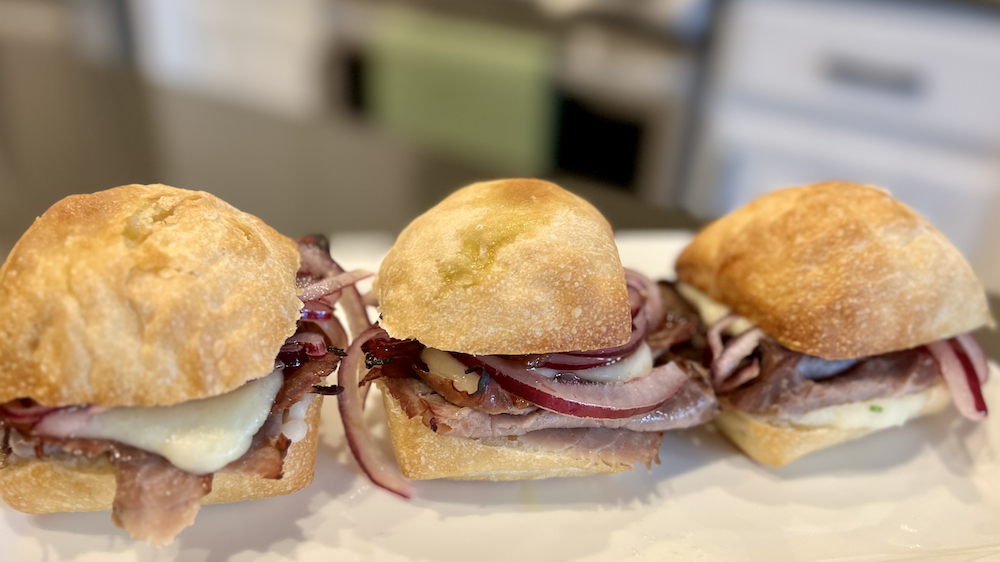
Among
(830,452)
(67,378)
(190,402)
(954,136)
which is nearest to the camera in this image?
(67,378)

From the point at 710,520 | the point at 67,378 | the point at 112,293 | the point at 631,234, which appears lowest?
the point at 710,520

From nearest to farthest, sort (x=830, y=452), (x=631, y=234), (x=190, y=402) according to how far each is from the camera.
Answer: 1. (x=190, y=402)
2. (x=830, y=452)
3. (x=631, y=234)

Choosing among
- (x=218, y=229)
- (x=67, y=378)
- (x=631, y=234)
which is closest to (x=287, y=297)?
(x=218, y=229)

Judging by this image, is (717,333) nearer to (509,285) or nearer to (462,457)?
(509,285)

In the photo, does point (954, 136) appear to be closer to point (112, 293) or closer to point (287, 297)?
point (287, 297)

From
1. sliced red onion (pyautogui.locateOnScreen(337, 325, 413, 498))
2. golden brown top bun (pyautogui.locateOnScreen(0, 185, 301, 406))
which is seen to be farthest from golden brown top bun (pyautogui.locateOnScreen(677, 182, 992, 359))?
golden brown top bun (pyautogui.locateOnScreen(0, 185, 301, 406))
